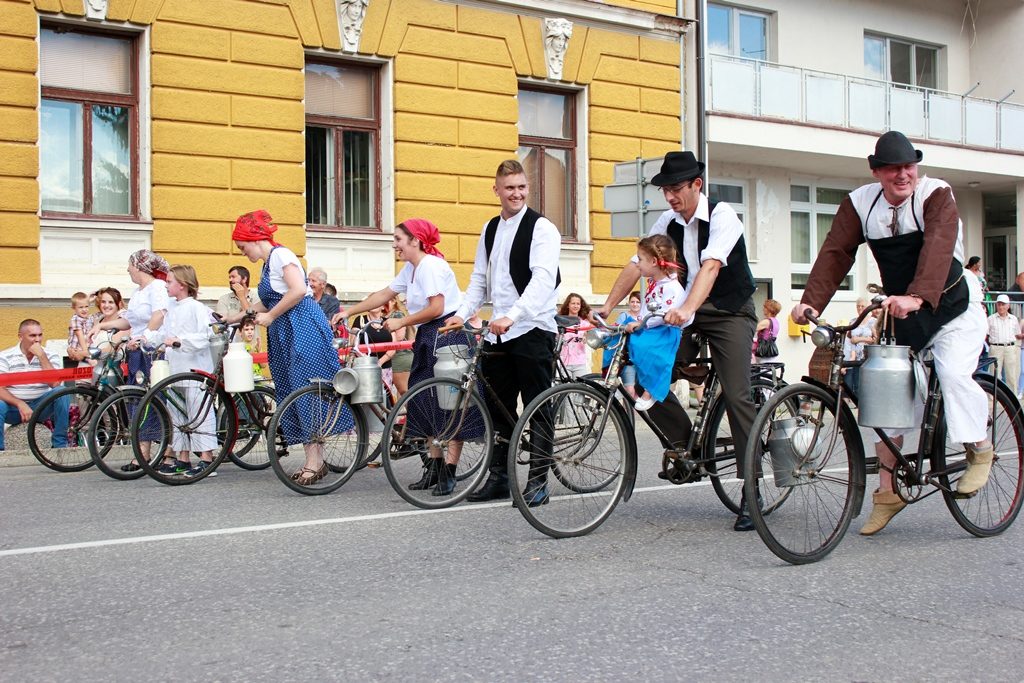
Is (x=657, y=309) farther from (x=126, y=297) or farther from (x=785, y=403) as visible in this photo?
(x=126, y=297)

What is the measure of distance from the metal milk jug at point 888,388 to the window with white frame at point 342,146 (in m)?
11.7

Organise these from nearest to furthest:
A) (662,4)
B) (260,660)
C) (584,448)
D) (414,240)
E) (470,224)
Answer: (260,660)
(584,448)
(414,240)
(470,224)
(662,4)

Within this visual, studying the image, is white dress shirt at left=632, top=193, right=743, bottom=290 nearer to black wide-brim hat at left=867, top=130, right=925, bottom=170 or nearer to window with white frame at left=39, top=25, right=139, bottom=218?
black wide-brim hat at left=867, top=130, right=925, bottom=170

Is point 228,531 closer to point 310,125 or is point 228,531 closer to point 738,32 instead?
point 310,125

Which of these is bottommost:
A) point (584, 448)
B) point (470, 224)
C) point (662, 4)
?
point (584, 448)

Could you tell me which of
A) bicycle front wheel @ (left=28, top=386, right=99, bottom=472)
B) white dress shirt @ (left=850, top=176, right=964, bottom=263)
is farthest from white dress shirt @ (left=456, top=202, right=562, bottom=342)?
bicycle front wheel @ (left=28, top=386, right=99, bottom=472)

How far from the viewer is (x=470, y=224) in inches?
686

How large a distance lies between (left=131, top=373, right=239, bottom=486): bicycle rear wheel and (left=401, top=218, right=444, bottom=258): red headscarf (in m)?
1.84

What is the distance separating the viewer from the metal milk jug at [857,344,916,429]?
562cm

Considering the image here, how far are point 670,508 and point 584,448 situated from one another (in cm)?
123

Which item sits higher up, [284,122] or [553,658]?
[284,122]

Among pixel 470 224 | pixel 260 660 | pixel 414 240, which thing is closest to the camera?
pixel 260 660

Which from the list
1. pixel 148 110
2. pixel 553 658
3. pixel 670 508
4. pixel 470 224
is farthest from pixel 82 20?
pixel 553 658

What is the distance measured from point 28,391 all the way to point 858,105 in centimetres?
1626
